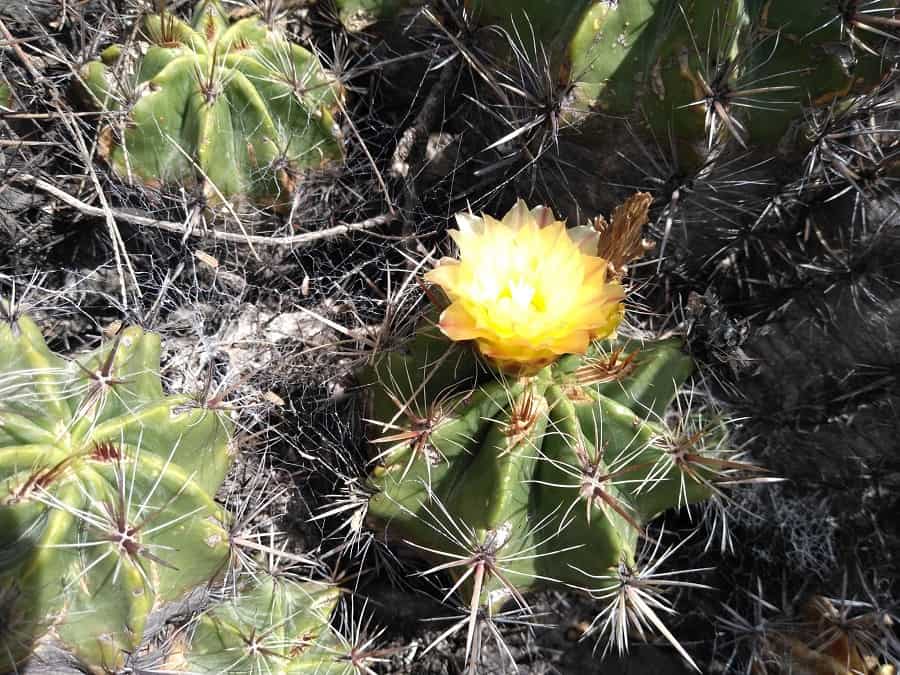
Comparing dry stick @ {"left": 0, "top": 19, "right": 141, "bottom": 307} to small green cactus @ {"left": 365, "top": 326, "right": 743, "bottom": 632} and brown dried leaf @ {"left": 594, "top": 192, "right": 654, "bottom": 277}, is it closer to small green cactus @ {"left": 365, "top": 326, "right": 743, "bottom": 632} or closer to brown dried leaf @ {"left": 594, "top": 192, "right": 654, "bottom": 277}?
small green cactus @ {"left": 365, "top": 326, "right": 743, "bottom": 632}

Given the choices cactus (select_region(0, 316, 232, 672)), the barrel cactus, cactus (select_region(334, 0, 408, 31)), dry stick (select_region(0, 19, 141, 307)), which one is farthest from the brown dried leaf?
dry stick (select_region(0, 19, 141, 307))

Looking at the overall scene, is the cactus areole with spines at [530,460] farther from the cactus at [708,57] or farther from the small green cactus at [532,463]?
the cactus at [708,57]

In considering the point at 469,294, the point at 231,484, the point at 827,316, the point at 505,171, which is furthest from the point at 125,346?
the point at 827,316

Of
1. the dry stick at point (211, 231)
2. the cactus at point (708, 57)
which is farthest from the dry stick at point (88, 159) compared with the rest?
the cactus at point (708, 57)

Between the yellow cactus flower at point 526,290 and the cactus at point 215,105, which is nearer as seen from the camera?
the yellow cactus flower at point 526,290

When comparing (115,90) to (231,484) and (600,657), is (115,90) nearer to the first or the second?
(231,484)
